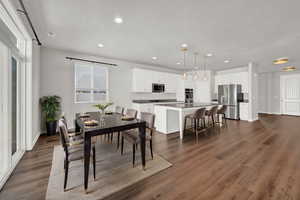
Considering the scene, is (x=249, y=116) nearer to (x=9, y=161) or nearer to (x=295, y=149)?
(x=295, y=149)

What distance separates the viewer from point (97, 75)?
4996 mm

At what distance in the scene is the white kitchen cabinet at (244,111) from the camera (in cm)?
617

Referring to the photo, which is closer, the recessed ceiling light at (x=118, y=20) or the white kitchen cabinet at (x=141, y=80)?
the recessed ceiling light at (x=118, y=20)

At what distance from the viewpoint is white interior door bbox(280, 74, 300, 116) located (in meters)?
7.25

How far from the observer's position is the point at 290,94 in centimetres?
746

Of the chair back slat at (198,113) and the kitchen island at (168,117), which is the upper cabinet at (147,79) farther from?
the chair back slat at (198,113)

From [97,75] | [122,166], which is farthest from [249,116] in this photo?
[97,75]

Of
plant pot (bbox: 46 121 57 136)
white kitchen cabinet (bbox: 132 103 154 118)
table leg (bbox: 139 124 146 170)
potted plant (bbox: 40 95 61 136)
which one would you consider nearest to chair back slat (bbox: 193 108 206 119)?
table leg (bbox: 139 124 146 170)

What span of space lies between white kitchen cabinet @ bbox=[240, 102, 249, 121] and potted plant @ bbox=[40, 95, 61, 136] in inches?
289

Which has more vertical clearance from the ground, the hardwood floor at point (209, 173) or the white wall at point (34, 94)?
the white wall at point (34, 94)

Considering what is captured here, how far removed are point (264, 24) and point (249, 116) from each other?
183 inches

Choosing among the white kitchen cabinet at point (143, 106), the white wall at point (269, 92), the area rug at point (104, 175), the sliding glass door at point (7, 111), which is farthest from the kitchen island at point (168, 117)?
the white wall at point (269, 92)

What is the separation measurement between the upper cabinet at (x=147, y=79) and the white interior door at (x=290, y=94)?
6487 millimetres

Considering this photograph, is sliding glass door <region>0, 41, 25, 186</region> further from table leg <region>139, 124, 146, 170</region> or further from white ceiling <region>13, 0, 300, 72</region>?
table leg <region>139, 124, 146, 170</region>
